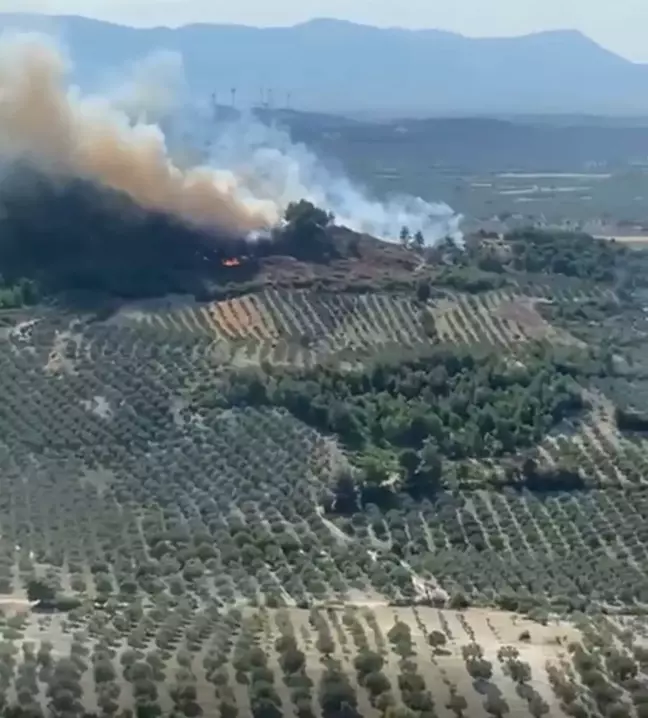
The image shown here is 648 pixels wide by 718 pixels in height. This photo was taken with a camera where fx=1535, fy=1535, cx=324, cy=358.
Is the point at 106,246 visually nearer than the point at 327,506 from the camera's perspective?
No

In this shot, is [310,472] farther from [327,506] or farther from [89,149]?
[89,149]

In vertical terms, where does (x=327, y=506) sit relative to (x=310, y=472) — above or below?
below

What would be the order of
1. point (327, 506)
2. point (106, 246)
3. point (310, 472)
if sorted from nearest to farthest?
point (327, 506) < point (310, 472) < point (106, 246)

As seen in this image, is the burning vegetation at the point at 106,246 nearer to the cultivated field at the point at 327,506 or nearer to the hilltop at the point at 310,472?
the hilltop at the point at 310,472

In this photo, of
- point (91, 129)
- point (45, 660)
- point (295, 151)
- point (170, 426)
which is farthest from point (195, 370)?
point (295, 151)

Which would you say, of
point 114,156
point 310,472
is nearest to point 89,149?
point 114,156

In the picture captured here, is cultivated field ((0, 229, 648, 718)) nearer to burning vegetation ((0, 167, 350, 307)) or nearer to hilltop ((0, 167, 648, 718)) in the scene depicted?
hilltop ((0, 167, 648, 718))

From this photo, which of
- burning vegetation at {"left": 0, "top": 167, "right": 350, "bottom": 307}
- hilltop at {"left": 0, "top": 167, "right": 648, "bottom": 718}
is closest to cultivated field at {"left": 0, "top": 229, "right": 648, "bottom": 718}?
hilltop at {"left": 0, "top": 167, "right": 648, "bottom": 718}

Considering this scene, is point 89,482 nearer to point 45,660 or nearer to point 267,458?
point 267,458
